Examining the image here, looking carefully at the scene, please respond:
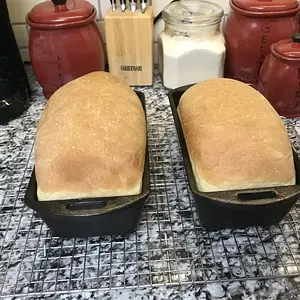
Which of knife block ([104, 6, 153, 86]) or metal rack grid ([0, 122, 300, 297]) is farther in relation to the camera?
knife block ([104, 6, 153, 86])

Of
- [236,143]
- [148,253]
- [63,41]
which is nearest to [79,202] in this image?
[148,253]

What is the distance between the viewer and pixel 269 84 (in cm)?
86

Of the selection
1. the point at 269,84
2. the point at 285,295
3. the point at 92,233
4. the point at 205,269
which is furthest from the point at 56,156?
the point at 269,84

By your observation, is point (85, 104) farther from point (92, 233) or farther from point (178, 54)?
point (178, 54)

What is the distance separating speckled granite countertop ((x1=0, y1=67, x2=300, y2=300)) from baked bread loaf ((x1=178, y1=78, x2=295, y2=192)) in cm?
9

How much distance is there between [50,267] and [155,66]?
27.6 inches

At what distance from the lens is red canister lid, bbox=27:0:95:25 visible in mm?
853

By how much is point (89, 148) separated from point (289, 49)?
501mm

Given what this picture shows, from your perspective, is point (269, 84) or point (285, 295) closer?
point (285, 295)

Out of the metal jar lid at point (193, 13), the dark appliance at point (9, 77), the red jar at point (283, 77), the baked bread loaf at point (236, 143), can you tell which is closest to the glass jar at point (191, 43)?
the metal jar lid at point (193, 13)

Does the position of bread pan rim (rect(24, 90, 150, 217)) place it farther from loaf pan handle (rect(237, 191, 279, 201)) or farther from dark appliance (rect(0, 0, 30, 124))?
dark appliance (rect(0, 0, 30, 124))

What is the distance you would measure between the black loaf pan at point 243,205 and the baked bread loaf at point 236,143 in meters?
0.02

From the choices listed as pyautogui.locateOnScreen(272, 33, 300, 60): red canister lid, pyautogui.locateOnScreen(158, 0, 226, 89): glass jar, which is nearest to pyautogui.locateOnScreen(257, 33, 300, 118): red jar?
pyautogui.locateOnScreen(272, 33, 300, 60): red canister lid

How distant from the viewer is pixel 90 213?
0.52m
